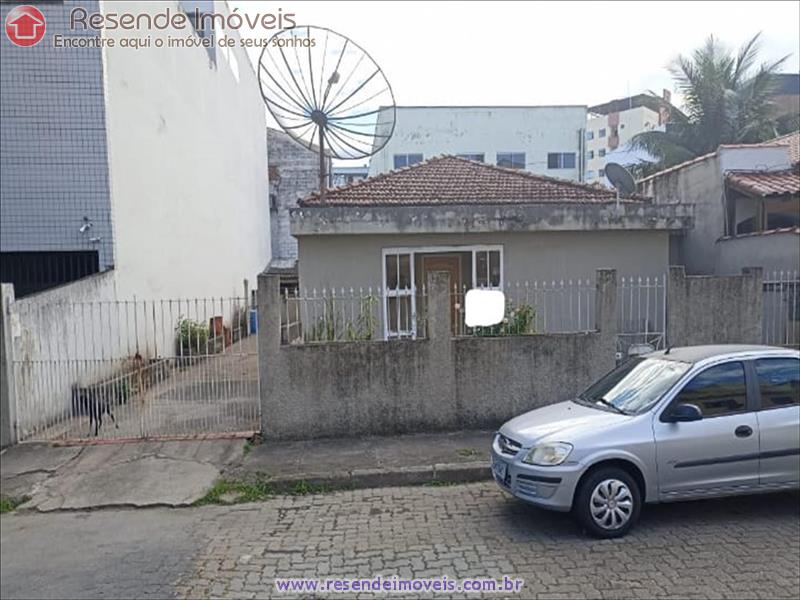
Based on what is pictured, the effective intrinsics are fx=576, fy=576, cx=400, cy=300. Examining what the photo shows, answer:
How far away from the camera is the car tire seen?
4445 mm

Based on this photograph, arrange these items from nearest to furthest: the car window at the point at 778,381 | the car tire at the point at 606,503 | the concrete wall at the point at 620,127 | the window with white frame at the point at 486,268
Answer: the car tire at the point at 606,503 < the car window at the point at 778,381 < the window with white frame at the point at 486,268 < the concrete wall at the point at 620,127

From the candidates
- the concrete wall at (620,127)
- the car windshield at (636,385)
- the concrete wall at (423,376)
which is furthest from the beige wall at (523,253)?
the concrete wall at (620,127)

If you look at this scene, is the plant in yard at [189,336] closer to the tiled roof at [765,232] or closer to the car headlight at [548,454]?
the car headlight at [548,454]

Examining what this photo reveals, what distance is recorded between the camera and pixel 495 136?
34.8m

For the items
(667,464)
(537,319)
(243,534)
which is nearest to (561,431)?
(667,464)

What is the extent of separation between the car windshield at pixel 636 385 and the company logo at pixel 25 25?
998 cm

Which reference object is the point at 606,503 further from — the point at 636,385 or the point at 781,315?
the point at 781,315

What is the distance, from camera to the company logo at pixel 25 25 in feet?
30.0

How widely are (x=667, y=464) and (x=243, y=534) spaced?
11.5 ft

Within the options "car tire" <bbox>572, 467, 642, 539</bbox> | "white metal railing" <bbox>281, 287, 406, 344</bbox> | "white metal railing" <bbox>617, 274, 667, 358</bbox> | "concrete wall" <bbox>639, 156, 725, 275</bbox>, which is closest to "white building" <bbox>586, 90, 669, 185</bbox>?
"concrete wall" <bbox>639, 156, 725, 275</bbox>

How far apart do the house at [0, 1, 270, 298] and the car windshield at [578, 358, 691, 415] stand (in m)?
8.36

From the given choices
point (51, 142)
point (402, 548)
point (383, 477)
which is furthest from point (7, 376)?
point (402, 548)

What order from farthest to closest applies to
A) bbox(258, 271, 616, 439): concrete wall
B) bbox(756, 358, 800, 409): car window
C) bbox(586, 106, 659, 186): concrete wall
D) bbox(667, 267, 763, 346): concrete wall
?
bbox(586, 106, 659, 186): concrete wall < bbox(667, 267, 763, 346): concrete wall < bbox(258, 271, 616, 439): concrete wall < bbox(756, 358, 800, 409): car window

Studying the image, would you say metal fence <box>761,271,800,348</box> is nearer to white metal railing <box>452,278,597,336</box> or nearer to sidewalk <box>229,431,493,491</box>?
white metal railing <box>452,278,597,336</box>
